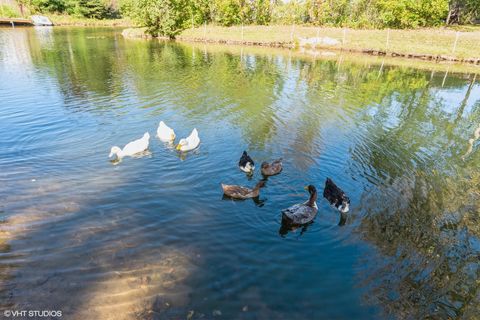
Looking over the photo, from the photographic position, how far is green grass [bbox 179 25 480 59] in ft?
160

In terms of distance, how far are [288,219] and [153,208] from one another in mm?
4445

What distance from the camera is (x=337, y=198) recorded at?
34.5 feet

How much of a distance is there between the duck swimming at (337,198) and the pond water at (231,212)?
0.26 m

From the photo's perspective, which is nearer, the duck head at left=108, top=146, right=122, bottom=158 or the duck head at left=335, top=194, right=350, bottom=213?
the duck head at left=335, top=194, right=350, bottom=213

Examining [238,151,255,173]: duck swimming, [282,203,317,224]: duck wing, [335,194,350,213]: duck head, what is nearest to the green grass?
[238,151,255,173]: duck swimming

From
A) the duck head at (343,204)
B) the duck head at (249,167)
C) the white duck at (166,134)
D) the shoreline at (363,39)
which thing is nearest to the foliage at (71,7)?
the shoreline at (363,39)

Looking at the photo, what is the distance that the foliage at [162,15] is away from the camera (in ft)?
223

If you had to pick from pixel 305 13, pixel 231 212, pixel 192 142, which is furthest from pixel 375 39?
pixel 231 212

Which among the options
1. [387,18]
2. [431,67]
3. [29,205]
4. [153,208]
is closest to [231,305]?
[153,208]

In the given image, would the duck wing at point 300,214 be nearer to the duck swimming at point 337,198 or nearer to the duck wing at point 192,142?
the duck swimming at point 337,198

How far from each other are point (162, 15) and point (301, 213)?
230 feet

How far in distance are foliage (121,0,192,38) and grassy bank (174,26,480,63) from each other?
12.2 ft

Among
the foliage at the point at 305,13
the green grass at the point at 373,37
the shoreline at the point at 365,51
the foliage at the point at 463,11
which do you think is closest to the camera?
the shoreline at the point at 365,51

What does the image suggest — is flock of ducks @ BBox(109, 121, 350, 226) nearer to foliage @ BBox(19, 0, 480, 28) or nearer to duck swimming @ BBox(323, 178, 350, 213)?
duck swimming @ BBox(323, 178, 350, 213)
